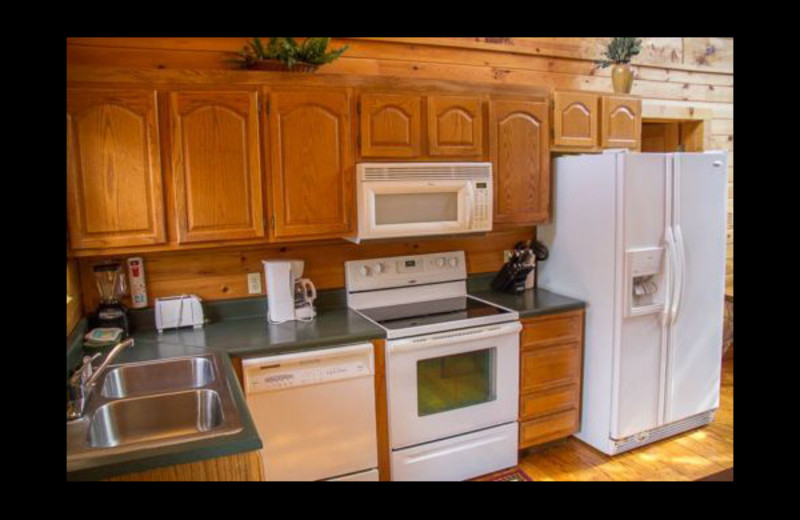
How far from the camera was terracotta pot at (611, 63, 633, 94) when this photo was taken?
3.47 metres

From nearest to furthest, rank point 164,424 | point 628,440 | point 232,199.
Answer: point 164,424 → point 232,199 → point 628,440

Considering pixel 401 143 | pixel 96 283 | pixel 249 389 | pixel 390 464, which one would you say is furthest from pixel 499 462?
pixel 96 283

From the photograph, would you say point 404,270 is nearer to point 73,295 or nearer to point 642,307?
point 642,307

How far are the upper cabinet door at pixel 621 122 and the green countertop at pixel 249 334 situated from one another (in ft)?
3.29

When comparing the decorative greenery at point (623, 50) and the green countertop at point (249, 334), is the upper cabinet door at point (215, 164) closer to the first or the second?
the green countertop at point (249, 334)

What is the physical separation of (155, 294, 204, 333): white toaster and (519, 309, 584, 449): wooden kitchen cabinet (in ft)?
5.37

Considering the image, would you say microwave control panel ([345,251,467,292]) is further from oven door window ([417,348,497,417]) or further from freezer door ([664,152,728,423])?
freezer door ([664,152,728,423])

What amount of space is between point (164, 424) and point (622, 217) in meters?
2.29

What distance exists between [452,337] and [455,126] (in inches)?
42.7

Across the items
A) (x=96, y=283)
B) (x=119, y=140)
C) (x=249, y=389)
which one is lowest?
(x=249, y=389)

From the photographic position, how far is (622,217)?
2.91 m

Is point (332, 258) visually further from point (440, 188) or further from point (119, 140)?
point (119, 140)

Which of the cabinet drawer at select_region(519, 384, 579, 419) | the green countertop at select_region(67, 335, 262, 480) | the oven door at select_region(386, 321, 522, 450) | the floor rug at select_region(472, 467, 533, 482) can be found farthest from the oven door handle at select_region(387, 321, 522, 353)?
the green countertop at select_region(67, 335, 262, 480)

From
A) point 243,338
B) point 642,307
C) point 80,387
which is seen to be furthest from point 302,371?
point 642,307
